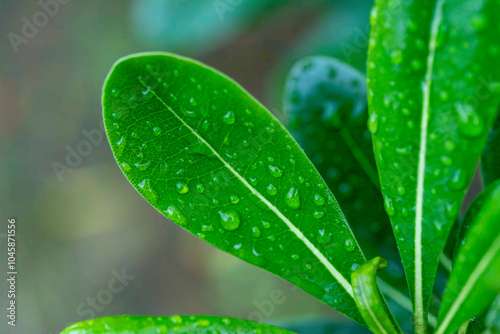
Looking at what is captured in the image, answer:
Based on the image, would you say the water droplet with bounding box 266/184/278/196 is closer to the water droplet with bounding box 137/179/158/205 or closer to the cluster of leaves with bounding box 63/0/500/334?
the cluster of leaves with bounding box 63/0/500/334

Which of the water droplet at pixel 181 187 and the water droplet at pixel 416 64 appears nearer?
the water droplet at pixel 416 64

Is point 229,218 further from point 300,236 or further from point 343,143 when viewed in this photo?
point 343,143

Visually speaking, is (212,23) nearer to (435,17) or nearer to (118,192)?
(435,17)

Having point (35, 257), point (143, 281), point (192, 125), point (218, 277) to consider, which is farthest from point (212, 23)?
point (35, 257)

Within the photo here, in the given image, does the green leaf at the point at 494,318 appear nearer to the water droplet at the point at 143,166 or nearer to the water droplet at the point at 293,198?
the water droplet at the point at 293,198

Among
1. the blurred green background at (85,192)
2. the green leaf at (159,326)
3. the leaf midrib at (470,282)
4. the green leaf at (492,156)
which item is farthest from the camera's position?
the blurred green background at (85,192)

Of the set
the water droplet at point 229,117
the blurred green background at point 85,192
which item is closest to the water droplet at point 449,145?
the water droplet at point 229,117

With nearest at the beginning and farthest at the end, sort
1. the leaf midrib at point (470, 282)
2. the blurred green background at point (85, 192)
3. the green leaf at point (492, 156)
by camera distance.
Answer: the leaf midrib at point (470, 282)
the green leaf at point (492, 156)
the blurred green background at point (85, 192)
